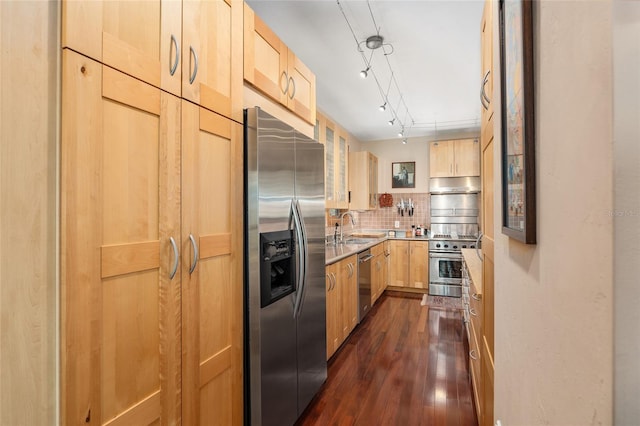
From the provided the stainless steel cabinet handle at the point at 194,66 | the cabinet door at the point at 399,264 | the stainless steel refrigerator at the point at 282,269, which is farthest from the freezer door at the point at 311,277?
the cabinet door at the point at 399,264

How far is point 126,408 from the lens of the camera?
1043mm

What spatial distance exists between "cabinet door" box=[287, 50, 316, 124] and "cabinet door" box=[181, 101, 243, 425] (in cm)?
73

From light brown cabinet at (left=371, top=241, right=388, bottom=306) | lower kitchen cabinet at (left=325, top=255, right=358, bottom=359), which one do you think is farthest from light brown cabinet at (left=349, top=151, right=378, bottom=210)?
lower kitchen cabinet at (left=325, top=255, right=358, bottom=359)

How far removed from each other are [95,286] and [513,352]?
4.02 ft

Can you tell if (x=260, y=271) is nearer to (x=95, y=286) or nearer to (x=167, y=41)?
(x=95, y=286)

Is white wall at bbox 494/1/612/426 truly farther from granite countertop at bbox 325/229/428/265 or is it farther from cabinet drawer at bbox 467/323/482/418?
granite countertop at bbox 325/229/428/265

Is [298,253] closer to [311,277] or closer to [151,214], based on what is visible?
[311,277]

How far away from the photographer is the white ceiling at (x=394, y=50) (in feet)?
→ 7.32

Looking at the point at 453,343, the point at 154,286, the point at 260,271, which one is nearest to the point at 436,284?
the point at 453,343

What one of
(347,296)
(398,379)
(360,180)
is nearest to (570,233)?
(398,379)

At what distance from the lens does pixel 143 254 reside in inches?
42.7

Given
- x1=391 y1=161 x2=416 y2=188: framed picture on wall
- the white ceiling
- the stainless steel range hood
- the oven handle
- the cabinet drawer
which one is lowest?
the cabinet drawer

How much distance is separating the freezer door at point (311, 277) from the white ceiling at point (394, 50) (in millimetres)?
937

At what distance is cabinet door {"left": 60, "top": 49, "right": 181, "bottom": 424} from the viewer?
887 mm
